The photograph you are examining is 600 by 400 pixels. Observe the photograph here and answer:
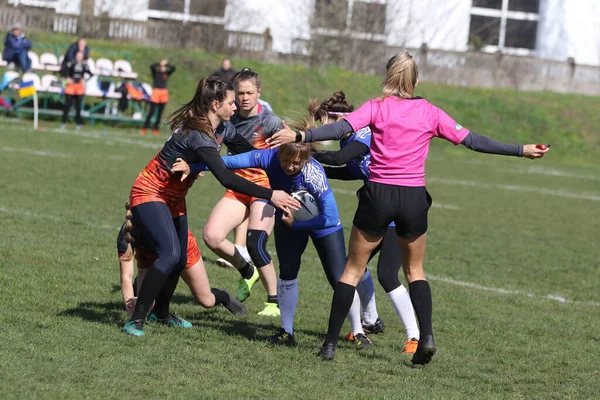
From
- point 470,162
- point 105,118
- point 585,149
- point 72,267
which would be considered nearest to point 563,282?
point 72,267

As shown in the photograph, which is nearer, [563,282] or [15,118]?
[563,282]

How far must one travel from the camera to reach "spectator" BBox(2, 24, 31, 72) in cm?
2655

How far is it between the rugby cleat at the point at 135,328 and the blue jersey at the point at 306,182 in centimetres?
117

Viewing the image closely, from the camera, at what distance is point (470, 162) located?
2702 cm

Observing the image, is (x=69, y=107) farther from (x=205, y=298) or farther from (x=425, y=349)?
(x=425, y=349)

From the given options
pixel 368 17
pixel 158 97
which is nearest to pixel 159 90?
pixel 158 97

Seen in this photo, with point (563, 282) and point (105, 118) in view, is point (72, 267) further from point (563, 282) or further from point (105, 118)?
point (105, 118)

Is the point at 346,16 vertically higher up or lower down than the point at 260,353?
higher up

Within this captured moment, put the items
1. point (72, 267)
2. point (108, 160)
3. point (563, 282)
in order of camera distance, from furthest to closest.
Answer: point (108, 160)
point (563, 282)
point (72, 267)

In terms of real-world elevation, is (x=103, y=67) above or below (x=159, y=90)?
above

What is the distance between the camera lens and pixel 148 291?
21.0 feet

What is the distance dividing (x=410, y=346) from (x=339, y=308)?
75 centimetres

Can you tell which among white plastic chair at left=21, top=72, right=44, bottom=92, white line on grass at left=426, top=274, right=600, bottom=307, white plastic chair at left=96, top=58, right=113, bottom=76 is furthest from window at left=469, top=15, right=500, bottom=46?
white line on grass at left=426, top=274, right=600, bottom=307

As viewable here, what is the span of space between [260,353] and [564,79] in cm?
3769
